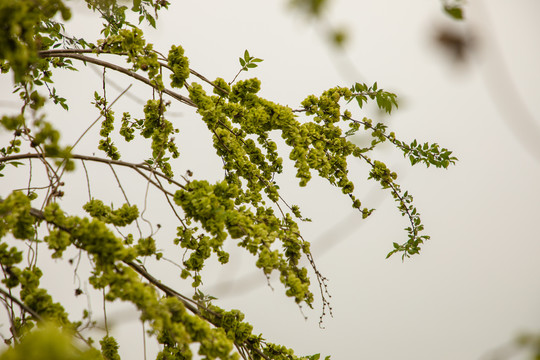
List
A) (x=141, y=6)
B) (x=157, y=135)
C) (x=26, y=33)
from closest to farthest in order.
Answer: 1. (x=26, y=33)
2. (x=157, y=135)
3. (x=141, y=6)

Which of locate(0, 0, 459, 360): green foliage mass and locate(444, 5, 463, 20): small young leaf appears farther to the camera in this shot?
locate(0, 0, 459, 360): green foliage mass

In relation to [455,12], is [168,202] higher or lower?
higher

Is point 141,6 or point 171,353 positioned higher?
point 141,6

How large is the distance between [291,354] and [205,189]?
0.68 m

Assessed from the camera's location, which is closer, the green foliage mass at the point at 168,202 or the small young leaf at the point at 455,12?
the small young leaf at the point at 455,12

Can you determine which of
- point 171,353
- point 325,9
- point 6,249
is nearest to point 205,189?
point 6,249

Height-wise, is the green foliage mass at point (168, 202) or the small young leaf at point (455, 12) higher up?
the green foliage mass at point (168, 202)

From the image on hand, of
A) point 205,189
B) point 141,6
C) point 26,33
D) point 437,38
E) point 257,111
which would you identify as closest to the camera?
point 437,38

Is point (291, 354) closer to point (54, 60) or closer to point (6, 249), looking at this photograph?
point (6, 249)

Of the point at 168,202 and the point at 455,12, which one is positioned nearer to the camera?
the point at 455,12

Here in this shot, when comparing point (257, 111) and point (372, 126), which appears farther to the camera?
point (372, 126)

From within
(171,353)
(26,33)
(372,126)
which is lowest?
(171,353)

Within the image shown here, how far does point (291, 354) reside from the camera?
133 centimetres

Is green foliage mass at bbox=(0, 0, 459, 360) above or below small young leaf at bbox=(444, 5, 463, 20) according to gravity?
above
